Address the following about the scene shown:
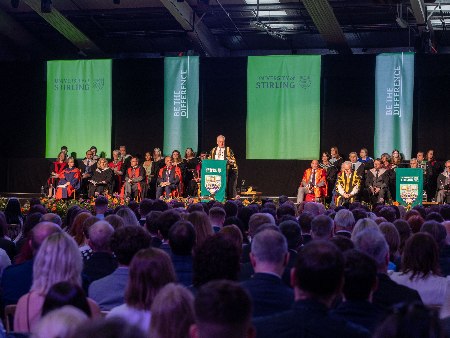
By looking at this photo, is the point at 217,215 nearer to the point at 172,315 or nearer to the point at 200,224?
the point at 200,224

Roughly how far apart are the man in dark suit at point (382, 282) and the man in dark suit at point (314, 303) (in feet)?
2.38

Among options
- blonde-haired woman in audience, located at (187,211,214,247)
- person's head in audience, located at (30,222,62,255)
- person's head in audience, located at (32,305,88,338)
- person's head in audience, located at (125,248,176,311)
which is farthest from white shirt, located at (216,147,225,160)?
person's head in audience, located at (32,305,88,338)

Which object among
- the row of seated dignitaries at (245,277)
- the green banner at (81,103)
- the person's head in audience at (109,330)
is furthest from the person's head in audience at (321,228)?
the green banner at (81,103)

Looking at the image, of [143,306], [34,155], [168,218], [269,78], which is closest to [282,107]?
[269,78]

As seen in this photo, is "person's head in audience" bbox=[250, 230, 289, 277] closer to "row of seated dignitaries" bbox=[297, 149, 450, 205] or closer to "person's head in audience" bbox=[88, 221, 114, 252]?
"person's head in audience" bbox=[88, 221, 114, 252]

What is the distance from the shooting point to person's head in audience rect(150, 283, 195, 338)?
79.0 inches

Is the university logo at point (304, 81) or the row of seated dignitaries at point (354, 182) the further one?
the university logo at point (304, 81)

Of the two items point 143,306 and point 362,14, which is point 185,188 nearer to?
point 362,14

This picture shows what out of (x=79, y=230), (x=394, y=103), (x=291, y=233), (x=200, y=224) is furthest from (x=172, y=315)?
(x=394, y=103)

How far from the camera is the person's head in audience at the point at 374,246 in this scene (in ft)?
12.1

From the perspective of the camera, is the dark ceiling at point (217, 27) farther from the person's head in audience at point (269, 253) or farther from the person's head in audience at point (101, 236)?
the person's head in audience at point (269, 253)

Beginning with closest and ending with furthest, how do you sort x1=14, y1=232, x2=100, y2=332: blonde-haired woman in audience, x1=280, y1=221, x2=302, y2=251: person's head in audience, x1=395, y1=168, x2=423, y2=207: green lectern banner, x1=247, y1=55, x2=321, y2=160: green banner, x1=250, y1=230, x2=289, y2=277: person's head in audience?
x1=14, y1=232, x2=100, y2=332: blonde-haired woman in audience
x1=250, y1=230, x2=289, y2=277: person's head in audience
x1=280, y1=221, x2=302, y2=251: person's head in audience
x1=395, y1=168, x2=423, y2=207: green lectern banner
x1=247, y1=55, x2=321, y2=160: green banner

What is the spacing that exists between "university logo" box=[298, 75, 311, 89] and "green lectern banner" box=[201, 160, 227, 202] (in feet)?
10.1

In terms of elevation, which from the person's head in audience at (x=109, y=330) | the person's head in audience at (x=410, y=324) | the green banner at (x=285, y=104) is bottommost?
the person's head in audience at (x=410, y=324)
